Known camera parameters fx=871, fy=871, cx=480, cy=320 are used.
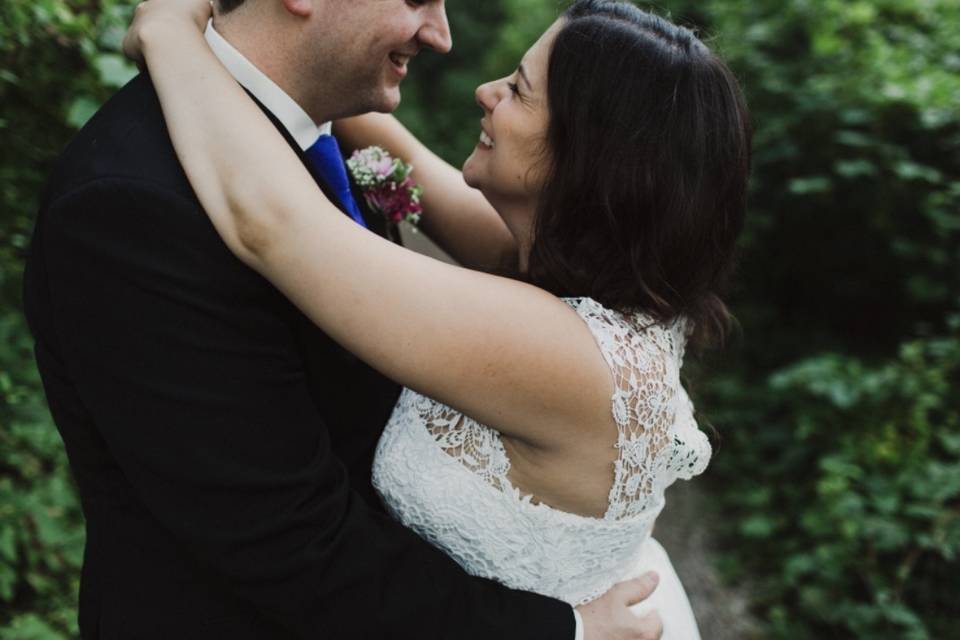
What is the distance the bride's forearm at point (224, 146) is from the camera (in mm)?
1492

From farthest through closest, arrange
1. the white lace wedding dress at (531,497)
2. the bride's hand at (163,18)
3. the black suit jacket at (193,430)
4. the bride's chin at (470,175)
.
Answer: the bride's chin at (470,175) < the white lace wedding dress at (531,497) < the bride's hand at (163,18) < the black suit jacket at (193,430)

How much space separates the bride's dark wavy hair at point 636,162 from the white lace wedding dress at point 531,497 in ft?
0.39

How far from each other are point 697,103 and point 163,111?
1098 mm

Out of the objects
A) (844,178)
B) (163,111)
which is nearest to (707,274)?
(163,111)

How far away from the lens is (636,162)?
6.16 feet

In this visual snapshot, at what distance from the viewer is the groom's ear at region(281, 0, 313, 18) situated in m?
1.77

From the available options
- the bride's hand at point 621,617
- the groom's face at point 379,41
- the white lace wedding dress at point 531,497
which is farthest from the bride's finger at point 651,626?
the groom's face at point 379,41

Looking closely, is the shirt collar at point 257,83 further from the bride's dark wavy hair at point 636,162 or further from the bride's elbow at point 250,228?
the bride's dark wavy hair at point 636,162

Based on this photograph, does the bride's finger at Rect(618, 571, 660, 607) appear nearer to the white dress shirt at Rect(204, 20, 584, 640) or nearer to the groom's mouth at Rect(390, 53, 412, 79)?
the white dress shirt at Rect(204, 20, 584, 640)

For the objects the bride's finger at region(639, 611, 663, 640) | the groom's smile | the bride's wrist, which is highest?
the bride's wrist

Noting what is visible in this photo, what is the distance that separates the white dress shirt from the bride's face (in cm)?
43

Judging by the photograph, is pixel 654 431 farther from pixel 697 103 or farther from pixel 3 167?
pixel 3 167

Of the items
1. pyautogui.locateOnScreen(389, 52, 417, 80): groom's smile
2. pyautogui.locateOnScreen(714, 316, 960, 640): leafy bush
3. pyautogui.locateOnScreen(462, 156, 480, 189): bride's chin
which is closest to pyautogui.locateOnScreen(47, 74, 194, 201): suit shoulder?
pyautogui.locateOnScreen(389, 52, 417, 80): groom's smile

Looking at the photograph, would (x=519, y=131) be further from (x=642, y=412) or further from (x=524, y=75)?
(x=642, y=412)
